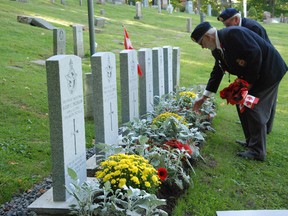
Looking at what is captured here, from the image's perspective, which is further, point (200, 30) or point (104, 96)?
point (200, 30)

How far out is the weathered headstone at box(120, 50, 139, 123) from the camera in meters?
5.88

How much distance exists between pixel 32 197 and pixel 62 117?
1136 millimetres

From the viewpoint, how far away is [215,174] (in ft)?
16.9

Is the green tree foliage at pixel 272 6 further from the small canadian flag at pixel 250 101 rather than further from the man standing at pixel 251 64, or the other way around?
the small canadian flag at pixel 250 101

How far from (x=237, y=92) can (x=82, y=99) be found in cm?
227

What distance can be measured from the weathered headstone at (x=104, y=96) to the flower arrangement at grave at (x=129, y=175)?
127cm

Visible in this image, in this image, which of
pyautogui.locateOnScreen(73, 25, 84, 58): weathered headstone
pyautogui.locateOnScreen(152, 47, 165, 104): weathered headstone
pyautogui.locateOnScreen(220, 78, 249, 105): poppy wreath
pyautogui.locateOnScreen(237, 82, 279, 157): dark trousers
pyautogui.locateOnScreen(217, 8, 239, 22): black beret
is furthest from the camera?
pyautogui.locateOnScreen(73, 25, 84, 58): weathered headstone

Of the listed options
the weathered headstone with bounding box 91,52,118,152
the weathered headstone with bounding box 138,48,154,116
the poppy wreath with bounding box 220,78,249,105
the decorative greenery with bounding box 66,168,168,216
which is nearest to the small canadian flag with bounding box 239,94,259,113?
the poppy wreath with bounding box 220,78,249,105

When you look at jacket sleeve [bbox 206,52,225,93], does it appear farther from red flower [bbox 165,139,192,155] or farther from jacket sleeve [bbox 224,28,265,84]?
red flower [bbox 165,139,192,155]

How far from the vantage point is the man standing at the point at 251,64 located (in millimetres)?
5199

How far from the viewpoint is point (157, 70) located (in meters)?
7.63

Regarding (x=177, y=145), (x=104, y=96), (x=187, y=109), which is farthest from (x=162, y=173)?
(x=187, y=109)

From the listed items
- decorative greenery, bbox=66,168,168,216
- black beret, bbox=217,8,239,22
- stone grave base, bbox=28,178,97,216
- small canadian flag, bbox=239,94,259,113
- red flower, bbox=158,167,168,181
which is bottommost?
stone grave base, bbox=28,178,97,216

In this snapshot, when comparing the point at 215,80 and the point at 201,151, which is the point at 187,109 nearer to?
the point at 215,80
